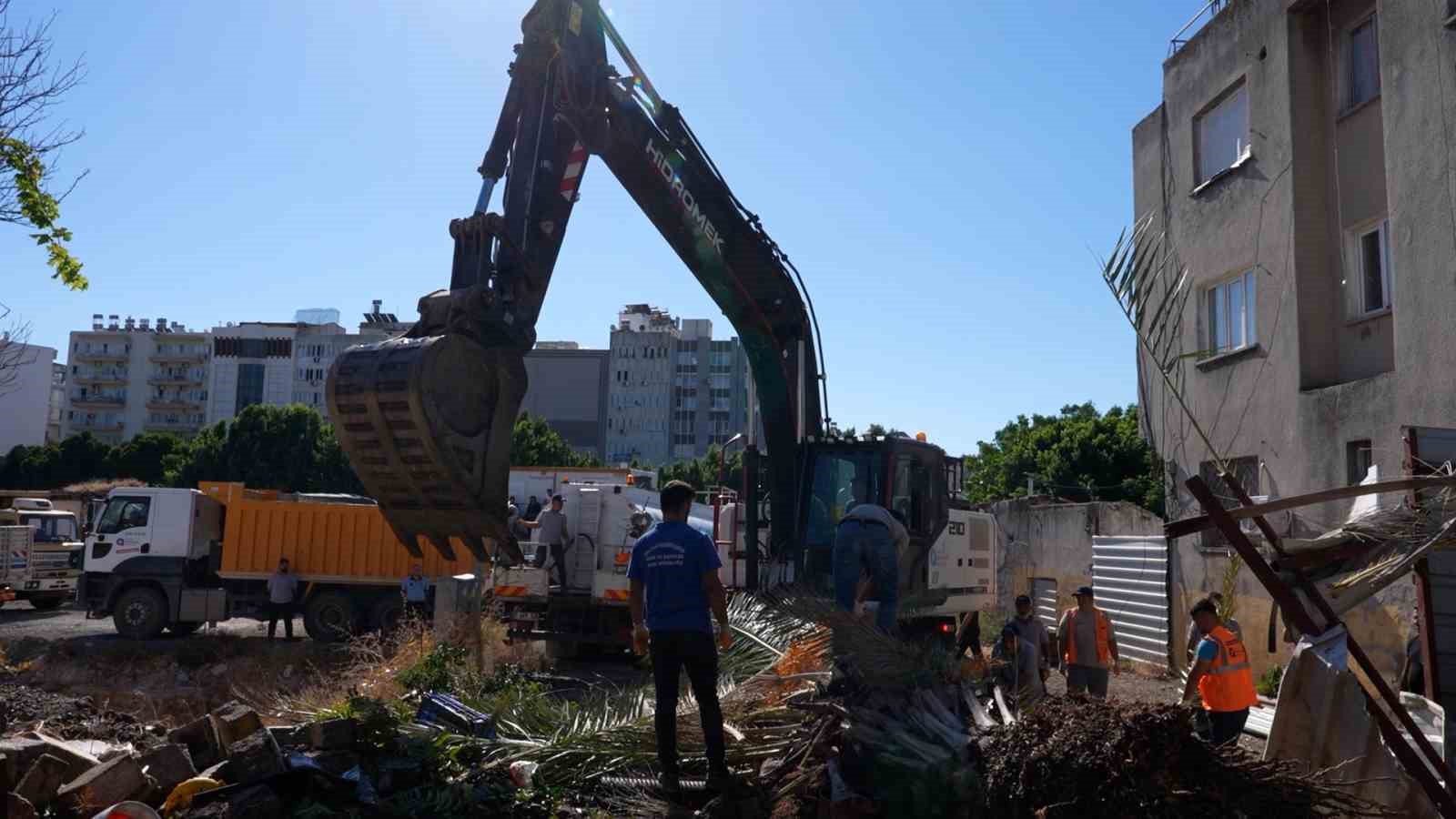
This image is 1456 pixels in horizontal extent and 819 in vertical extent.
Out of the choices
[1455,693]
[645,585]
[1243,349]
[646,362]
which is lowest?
[1455,693]

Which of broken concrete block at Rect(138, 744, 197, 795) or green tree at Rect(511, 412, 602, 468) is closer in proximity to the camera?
broken concrete block at Rect(138, 744, 197, 795)

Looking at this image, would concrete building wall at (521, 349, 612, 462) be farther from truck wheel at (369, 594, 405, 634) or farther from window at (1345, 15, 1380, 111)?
window at (1345, 15, 1380, 111)

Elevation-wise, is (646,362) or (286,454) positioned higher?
(646,362)

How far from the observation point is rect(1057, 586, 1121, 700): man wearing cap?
10.4 metres

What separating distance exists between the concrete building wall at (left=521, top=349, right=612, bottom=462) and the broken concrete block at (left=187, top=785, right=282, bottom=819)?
3711 inches

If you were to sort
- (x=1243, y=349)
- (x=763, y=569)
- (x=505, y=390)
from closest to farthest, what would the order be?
(x=505, y=390), (x=763, y=569), (x=1243, y=349)

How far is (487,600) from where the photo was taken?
14.9m

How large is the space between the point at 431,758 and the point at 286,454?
51464mm

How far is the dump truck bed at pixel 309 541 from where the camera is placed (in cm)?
2102

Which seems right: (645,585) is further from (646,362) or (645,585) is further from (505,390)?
(646,362)

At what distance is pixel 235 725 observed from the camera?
21.9ft

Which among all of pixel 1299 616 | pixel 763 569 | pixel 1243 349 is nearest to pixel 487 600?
pixel 763 569

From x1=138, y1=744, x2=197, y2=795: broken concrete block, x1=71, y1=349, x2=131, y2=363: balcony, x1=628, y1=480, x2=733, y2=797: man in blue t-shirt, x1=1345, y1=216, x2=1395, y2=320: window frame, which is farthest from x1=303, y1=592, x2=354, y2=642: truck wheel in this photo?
x1=71, y1=349, x2=131, y2=363: balcony

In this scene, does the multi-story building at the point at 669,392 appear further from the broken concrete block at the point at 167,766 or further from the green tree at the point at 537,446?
the broken concrete block at the point at 167,766
